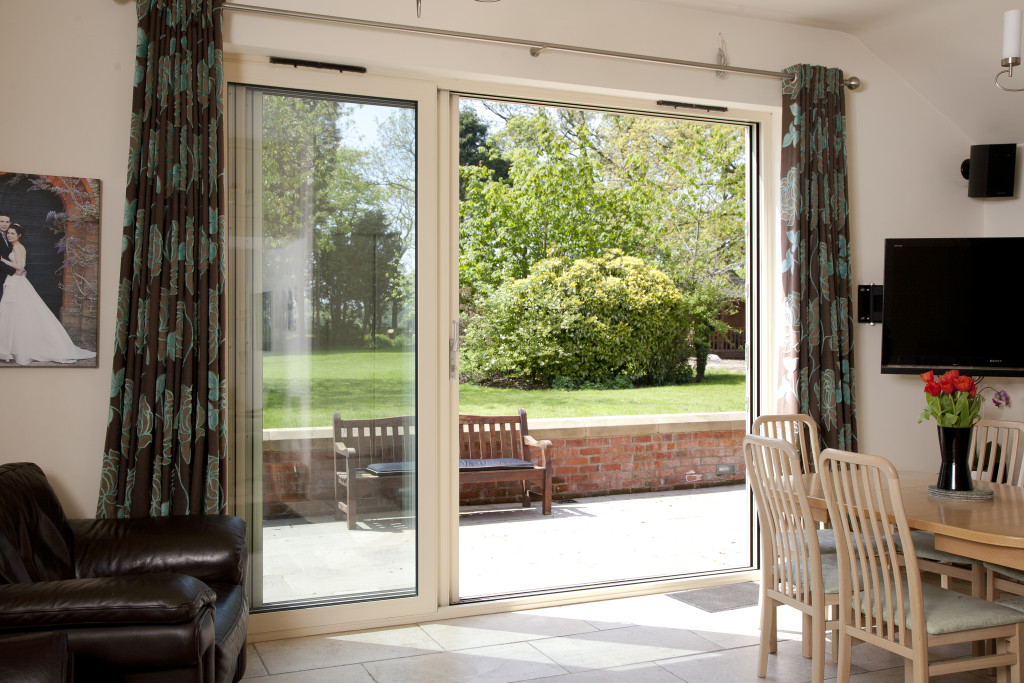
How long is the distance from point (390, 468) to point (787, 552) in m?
1.74

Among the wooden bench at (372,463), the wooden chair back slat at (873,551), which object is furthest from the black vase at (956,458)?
the wooden bench at (372,463)

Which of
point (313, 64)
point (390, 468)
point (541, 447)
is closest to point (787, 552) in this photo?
point (390, 468)

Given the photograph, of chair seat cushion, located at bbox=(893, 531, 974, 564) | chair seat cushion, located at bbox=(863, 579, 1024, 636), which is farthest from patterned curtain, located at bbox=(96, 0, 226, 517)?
chair seat cushion, located at bbox=(893, 531, 974, 564)

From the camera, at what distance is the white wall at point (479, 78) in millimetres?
3166

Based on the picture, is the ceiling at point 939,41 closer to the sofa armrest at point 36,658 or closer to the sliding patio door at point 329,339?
the sliding patio door at point 329,339

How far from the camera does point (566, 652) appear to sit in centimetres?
340

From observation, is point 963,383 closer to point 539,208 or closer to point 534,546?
point 534,546

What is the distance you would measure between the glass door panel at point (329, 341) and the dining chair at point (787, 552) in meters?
1.55

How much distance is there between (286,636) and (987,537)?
8.85 ft

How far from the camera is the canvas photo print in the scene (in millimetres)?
3100

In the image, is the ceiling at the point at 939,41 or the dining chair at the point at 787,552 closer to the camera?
the dining chair at the point at 787,552

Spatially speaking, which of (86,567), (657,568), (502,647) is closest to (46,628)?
(86,567)

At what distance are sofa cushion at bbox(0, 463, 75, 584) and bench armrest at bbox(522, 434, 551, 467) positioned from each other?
411 centimetres

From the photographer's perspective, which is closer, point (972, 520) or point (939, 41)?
point (972, 520)
